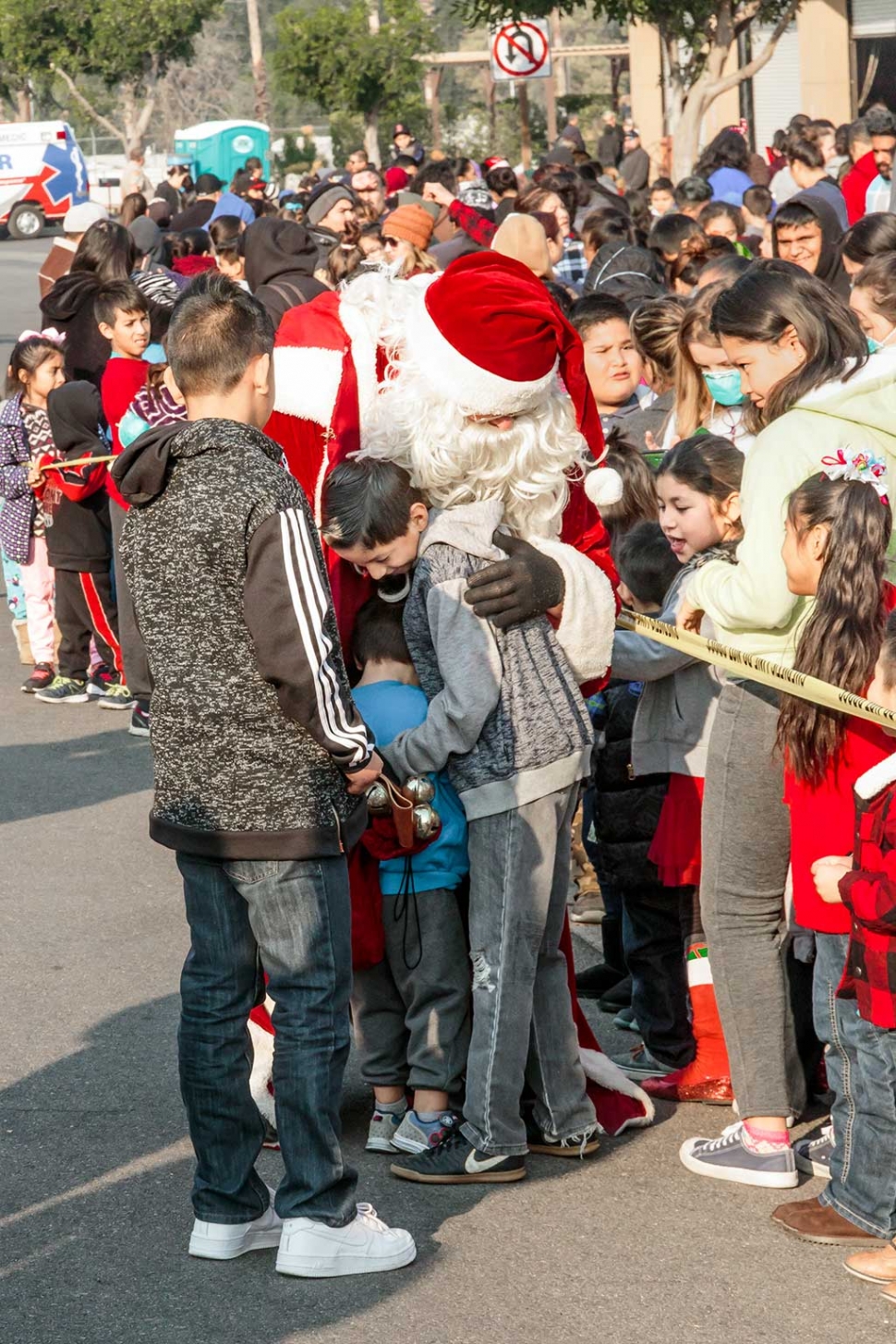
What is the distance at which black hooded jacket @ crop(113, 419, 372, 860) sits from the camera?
3145mm

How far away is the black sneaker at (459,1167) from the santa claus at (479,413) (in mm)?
361

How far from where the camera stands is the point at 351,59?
3675cm

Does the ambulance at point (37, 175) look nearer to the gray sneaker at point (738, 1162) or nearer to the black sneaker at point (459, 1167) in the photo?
the black sneaker at point (459, 1167)

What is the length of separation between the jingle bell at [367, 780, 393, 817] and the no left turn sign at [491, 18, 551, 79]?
13.9 metres

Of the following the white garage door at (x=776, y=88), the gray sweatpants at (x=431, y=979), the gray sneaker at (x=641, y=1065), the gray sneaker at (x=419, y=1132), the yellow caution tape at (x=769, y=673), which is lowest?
the gray sneaker at (x=641, y=1065)

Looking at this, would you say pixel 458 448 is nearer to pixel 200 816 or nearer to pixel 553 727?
pixel 553 727

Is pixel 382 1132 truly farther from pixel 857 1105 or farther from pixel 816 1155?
pixel 857 1105

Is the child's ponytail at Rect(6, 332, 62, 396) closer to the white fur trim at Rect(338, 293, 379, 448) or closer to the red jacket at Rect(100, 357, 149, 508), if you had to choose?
the red jacket at Rect(100, 357, 149, 508)

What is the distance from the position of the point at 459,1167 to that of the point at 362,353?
1858 millimetres

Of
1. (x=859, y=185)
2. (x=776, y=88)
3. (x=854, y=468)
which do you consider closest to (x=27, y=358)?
(x=854, y=468)

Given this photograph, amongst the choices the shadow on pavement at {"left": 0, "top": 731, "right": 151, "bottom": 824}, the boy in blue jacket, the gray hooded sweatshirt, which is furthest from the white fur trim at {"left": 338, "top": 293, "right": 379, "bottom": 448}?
the shadow on pavement at {"left": 0, "top": 731, "right": 151, "bottom": 824}

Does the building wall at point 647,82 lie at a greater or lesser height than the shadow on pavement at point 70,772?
greater

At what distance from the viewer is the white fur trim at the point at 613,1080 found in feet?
13.4

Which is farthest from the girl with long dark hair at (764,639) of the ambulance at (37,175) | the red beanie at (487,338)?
the ambulance at (37,175)
